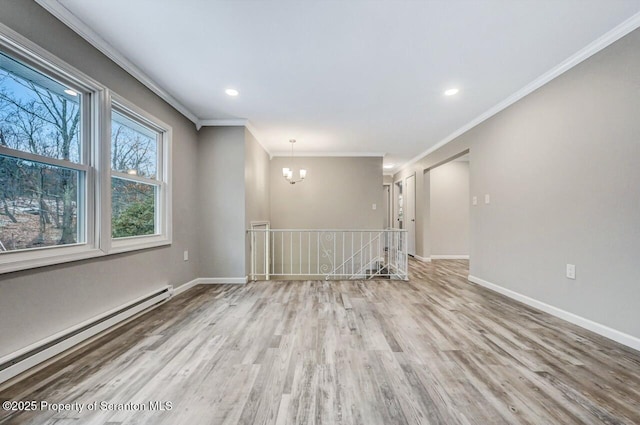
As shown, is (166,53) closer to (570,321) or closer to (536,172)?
(536,172)

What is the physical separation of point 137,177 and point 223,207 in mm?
1279

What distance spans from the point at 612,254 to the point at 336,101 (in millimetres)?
2918

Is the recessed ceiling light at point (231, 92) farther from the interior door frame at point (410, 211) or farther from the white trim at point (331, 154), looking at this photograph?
the interior door frame at point (410, 211)

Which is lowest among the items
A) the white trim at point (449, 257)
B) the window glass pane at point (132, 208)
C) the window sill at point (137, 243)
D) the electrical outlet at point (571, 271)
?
the white trim at point (449, 257)

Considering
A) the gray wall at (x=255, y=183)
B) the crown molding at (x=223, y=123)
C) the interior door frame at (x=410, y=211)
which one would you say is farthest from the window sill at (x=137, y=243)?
the interior door frame at (x=410, y=211)

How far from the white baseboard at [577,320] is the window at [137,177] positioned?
4.19 m

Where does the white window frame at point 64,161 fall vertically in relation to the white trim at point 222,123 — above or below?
below

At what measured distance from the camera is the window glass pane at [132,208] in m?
2.45

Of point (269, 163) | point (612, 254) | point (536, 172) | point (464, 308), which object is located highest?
point (269, 163)

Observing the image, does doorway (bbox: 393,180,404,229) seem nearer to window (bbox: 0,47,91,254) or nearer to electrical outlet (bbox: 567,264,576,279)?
electrical outlet (bbox: 567,264,576,279)

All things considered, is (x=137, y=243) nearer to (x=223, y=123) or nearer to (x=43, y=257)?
(x=43, y=257)

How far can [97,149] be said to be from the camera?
2145 millimetres

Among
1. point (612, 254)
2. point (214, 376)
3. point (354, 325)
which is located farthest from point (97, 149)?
point (612, 254)

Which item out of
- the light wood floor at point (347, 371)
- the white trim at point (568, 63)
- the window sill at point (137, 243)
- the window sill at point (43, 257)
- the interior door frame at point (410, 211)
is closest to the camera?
the light wood floor at point (347, 371)
